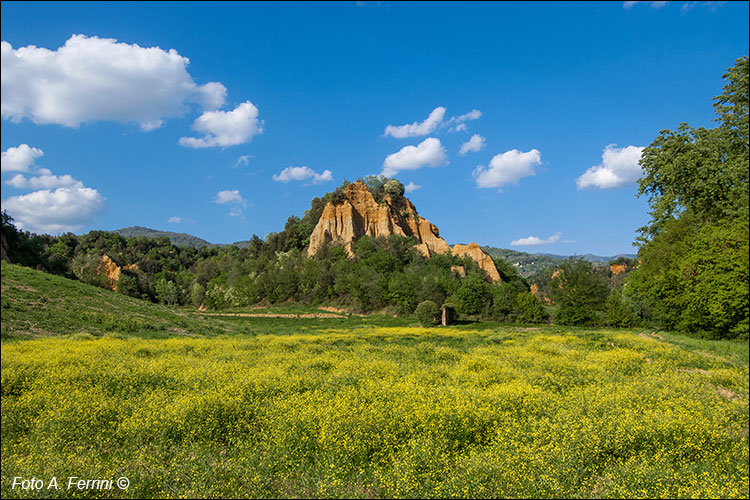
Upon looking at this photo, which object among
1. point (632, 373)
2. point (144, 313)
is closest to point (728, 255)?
point (632, 373)

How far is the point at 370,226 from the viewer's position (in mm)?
91875

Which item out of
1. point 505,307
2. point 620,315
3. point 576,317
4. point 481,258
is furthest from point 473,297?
point 481,258

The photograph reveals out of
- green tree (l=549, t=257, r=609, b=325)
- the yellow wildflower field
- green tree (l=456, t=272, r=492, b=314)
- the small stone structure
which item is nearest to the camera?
the yellow wildflower field

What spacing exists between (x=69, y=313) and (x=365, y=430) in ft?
82.5

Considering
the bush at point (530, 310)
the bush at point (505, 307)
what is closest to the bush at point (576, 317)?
the bush at point (530, 310)

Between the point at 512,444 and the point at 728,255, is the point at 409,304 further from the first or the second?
the point at 512,444

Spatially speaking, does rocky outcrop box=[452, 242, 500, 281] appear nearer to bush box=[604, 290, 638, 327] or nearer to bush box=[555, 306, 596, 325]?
bush box=[555, 306, 596, 325]

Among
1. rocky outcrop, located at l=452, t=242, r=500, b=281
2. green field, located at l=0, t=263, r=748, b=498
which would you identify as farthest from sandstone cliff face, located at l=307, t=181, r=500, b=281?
green field, located at l=0, t=263, r=748, b=498

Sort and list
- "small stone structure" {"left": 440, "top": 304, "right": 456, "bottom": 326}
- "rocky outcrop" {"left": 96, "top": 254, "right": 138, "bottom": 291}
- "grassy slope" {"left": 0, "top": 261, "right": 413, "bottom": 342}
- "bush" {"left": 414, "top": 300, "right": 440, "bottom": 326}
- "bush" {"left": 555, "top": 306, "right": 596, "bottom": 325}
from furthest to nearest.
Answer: "rocky outcrop" {"left": 96, "top": 254, "right": 138, "bottom": 291}
"bush" {"left": 555, "top": 306, "right": 596, "bottom": 325}
"small stone structure" {"left": 440, "top": 304, "right": 456, "bottom": 326}
"bush" {"left": 414, "top": 300, "right": 440, "bottom": 326}
"grassy slope" {"left": 0, "top": 261, "right": 413, "bottom": 342}

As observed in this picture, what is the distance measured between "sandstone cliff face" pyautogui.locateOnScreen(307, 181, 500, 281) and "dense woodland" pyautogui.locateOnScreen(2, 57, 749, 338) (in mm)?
3238

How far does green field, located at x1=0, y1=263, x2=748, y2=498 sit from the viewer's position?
18.6 feet

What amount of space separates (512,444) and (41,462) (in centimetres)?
782

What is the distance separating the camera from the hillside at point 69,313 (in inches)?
818

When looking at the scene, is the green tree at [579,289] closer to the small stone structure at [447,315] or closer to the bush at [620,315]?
the bush at [620,315]
